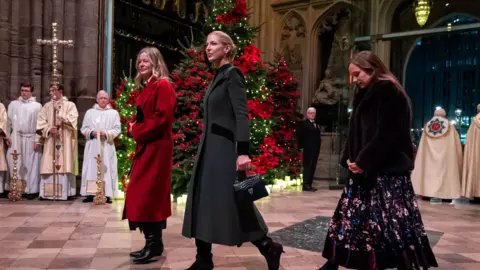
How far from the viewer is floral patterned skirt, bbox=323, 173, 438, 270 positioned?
118 inches

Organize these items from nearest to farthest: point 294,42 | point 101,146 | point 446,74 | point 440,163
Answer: point 101,146
point 440,163
point 294,42
point 446,74

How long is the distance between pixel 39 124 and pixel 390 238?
241 inches

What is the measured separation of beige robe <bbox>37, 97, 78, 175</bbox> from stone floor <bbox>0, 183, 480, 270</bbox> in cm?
63

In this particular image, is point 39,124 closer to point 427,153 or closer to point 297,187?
point 297,187

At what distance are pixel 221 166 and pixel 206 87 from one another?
4715 millimetres

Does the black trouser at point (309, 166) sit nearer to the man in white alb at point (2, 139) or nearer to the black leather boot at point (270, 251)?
the man in white alb at point (2, 139)

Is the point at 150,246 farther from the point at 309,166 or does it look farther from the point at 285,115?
the point at 285,115

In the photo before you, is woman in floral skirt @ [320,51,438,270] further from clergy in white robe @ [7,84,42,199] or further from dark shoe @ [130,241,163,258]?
clergy in white robe @ [7,84,42,199]

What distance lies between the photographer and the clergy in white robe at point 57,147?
7.33 m

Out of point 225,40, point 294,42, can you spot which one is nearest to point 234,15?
point 225,40

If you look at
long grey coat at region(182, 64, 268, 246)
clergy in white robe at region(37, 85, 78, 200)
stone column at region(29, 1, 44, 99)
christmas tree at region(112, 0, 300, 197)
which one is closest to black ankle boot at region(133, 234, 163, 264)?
long grey coat at region(182, 64, 268, 246)

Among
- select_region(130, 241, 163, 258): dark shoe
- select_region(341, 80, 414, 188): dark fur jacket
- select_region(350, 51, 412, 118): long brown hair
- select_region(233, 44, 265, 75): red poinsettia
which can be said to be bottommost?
select_region(130, 241, 163, 258): dark shoe

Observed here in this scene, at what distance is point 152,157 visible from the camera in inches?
142

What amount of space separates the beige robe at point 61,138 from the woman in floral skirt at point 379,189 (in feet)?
18.0
